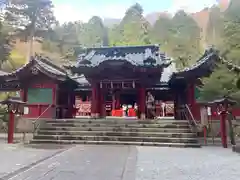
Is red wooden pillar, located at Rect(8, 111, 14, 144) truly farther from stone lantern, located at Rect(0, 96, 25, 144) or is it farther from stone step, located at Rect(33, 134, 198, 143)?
stone step, located at Rect(33, 134, 198, 143)

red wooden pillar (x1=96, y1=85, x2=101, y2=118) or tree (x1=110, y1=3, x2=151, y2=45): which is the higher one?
tree (x1=110, y1=3, x2=151, y2=45)

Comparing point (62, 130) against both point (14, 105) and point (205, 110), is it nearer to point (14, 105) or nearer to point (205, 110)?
point (14, 105)

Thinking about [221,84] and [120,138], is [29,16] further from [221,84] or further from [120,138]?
[221,84]

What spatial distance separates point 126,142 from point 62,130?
358 centimetres

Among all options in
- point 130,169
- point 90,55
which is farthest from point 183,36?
point 130,169

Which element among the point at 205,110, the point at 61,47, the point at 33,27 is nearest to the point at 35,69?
the point at 205,110

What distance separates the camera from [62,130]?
1315 cm

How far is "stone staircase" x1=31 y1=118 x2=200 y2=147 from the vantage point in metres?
11.8

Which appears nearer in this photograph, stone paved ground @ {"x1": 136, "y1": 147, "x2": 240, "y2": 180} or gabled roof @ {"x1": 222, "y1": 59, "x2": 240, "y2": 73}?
stone paved ground @ {"x1": 136, "y1": 147, "x2": 240, "y2": 180}

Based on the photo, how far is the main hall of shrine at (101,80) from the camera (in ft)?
49.4

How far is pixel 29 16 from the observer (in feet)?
116

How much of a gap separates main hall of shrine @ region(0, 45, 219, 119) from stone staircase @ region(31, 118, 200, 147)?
2435mm

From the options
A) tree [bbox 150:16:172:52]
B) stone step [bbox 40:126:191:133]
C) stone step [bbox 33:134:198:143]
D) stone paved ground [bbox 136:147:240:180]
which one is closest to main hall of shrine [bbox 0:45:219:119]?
stone step [bbox 40:126:191:133]

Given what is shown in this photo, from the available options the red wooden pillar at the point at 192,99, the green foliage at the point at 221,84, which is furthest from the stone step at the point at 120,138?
the red wooden pillar at the point at 192,99
